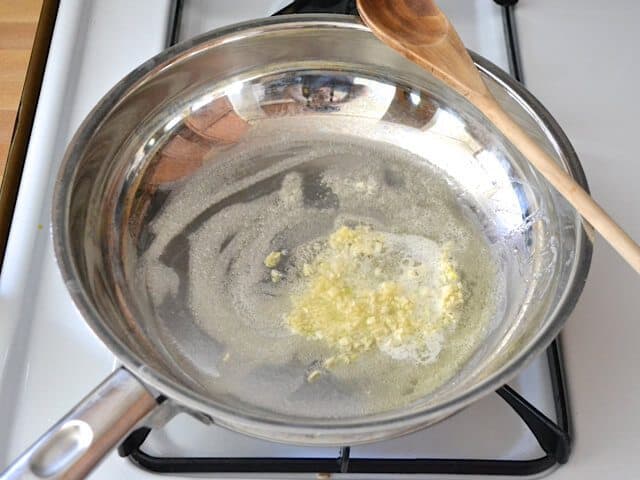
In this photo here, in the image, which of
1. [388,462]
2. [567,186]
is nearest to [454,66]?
[567,186]

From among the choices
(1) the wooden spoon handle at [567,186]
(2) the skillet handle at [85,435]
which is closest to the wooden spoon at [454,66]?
(1) the wooden spoon handle at [567,186]

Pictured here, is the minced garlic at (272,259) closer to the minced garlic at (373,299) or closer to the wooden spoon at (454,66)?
the minced garlic at (373,299)

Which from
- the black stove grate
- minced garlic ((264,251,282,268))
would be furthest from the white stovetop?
minced garlic ((264,251,282,268))

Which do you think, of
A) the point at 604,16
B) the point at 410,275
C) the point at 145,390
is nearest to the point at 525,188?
the point at 410,275

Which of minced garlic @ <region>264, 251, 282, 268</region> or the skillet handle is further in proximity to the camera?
minced garlic @ <region>264, 251, 282, 268</region>

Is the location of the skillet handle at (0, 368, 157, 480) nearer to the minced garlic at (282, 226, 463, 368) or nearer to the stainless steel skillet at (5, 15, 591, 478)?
the stainless steel skillet at (5, 15, 591, 478)

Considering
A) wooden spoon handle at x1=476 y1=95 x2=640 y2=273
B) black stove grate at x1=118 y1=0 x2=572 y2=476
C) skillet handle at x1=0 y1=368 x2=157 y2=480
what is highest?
skillet handle at x1=0 y1=368 x2=157 y2=480

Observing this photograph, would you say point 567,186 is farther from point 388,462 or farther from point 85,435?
point 85,435
